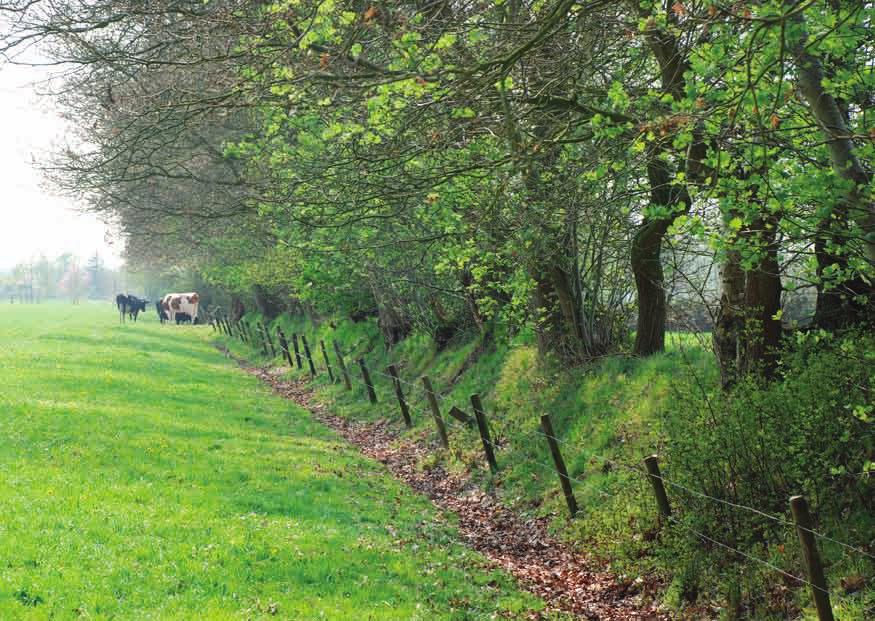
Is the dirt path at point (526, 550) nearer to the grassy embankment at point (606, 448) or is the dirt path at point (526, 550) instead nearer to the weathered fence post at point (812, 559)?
the grassy embankment at point (606, 448)

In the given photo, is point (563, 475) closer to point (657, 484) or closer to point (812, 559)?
point (657, 484)

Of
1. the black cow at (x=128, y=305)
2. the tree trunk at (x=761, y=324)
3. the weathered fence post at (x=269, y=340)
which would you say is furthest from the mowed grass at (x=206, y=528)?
the black cow at (x=128, y=305)

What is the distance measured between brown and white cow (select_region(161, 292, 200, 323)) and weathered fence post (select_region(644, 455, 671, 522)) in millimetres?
75031

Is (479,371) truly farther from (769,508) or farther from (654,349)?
(769,508)

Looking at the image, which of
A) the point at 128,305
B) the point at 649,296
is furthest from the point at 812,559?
the point at 128,305

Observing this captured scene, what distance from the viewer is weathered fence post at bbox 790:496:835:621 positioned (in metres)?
7.23

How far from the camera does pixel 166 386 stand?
26000 millimetres

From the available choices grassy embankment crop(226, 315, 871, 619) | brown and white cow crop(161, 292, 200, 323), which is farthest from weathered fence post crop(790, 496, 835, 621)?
brown and white cow crop(161, 292, 200, 323)

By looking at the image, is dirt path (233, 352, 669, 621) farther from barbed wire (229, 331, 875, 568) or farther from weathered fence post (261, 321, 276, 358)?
weathered fence post (261, 321, 276, 358)

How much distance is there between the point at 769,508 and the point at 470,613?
3663mm

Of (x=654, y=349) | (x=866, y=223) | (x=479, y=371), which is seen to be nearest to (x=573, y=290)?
(x=654, y=349)

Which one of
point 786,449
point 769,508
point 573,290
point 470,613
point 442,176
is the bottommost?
point 470,613

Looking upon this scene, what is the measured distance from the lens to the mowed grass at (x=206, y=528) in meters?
8.58

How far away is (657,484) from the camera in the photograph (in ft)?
33.3
